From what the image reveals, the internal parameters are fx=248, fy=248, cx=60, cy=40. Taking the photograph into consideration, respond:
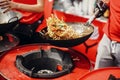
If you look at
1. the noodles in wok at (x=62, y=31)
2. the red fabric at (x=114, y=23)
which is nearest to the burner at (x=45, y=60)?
the noodles in wok at (x=62, y=31)

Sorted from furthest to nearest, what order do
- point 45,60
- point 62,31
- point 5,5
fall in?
point 5,5 → point 45,60 → point 62,31

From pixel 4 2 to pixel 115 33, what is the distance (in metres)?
1.36

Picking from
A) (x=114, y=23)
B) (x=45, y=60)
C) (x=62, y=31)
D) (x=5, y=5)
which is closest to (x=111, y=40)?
(x=114, y=23)

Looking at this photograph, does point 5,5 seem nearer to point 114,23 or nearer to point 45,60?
point 45,60

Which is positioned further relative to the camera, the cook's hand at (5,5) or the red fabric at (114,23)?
the cook's hand at (5,5)

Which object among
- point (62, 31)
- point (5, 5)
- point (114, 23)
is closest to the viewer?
point (114, 23)

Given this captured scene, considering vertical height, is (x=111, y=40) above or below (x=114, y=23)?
below

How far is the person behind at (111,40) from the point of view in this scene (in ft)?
7.51

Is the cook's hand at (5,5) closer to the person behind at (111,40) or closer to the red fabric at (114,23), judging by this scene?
the person behind at (111,40)

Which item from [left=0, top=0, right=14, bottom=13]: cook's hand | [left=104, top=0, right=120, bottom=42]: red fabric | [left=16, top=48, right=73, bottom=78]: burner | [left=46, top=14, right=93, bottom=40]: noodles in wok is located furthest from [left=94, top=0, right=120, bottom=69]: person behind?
[left=0, top=0, right=14, bottom=13]: cook's hand

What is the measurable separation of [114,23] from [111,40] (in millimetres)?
187

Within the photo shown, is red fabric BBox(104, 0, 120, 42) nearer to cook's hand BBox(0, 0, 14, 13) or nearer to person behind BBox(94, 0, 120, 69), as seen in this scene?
person behind BBox(94, 0, 120, 69)

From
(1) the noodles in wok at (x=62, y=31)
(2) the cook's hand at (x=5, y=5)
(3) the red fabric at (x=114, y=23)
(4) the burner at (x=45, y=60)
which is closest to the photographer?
(3) the red fabric at (x=114, y=23)

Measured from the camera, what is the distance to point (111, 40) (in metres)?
2.42
